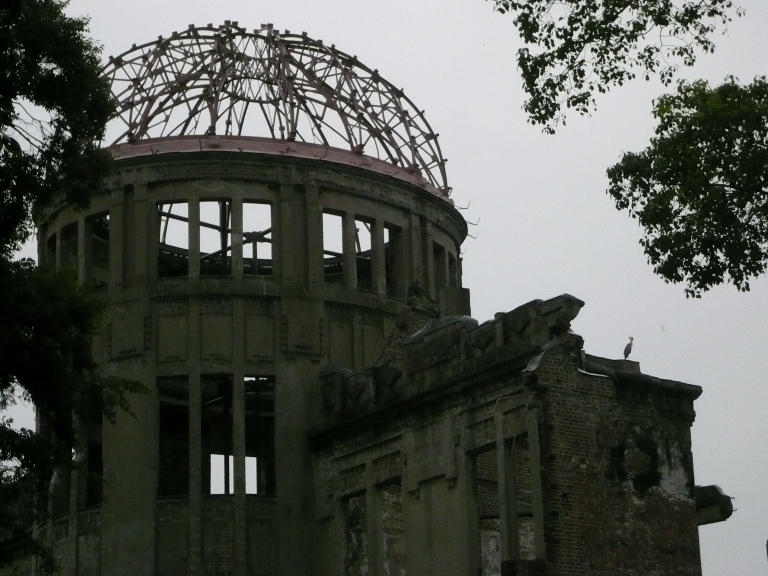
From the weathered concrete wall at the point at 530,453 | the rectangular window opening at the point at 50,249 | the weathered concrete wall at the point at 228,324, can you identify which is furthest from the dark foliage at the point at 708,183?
the rectangular window opening at the point at 50,249

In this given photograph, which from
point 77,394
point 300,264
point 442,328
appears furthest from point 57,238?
point 77,394

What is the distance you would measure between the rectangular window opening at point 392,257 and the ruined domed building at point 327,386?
0.07 metres

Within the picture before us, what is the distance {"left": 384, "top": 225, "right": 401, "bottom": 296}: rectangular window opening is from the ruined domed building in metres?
0.07

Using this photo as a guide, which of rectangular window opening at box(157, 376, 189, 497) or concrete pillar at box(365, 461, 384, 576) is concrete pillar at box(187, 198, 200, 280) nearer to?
rectangular window opening at box(157, 376, 189, 497)

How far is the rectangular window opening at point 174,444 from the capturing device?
3816 centimetres

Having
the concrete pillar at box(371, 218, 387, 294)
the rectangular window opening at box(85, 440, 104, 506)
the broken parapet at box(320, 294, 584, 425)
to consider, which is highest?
the concrete pillar at box(371, 218, 387, 294)

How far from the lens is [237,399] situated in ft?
113

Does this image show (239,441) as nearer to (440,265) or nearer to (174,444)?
(174,444)

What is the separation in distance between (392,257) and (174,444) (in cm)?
718

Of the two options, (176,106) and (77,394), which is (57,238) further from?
(77,394)

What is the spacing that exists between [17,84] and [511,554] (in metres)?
11.8

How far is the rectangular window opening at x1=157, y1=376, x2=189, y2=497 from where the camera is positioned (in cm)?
3816

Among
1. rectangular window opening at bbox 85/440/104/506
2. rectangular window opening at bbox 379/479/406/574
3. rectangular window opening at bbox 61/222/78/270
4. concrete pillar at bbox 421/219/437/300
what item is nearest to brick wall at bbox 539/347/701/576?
rectangular window opening at bbox 379/479/406/574

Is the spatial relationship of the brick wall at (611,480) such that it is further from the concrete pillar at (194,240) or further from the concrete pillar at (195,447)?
the concrete pillar at (194,240)
